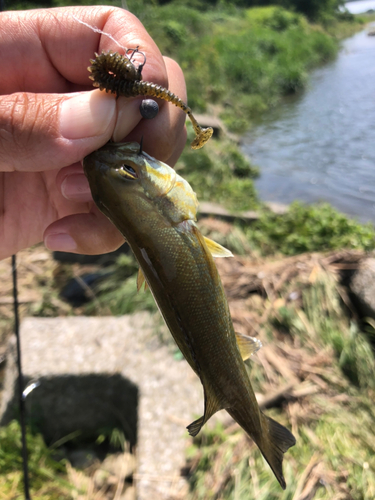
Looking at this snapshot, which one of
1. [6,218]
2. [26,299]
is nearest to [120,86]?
[6,218]

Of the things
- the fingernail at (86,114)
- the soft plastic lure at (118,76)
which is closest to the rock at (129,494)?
the fingernail at (86,114)

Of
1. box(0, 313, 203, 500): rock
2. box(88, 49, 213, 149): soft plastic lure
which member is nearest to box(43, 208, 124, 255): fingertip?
box(88, 49, 213, 149): soft plastic lure

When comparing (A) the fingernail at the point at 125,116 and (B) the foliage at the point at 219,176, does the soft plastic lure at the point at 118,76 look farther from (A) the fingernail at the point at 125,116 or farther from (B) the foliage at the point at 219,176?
(B) the foliage at the point at 219,176

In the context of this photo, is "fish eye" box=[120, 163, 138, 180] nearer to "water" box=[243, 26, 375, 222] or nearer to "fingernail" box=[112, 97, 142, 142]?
"fingernail" box=[112, 97, 142, 142]

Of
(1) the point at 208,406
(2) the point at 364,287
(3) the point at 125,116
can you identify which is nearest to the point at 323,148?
(2) the point at 364,287

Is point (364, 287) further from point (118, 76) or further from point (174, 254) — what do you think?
point (118, 76)

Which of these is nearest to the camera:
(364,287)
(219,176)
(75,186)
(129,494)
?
(75,186)
